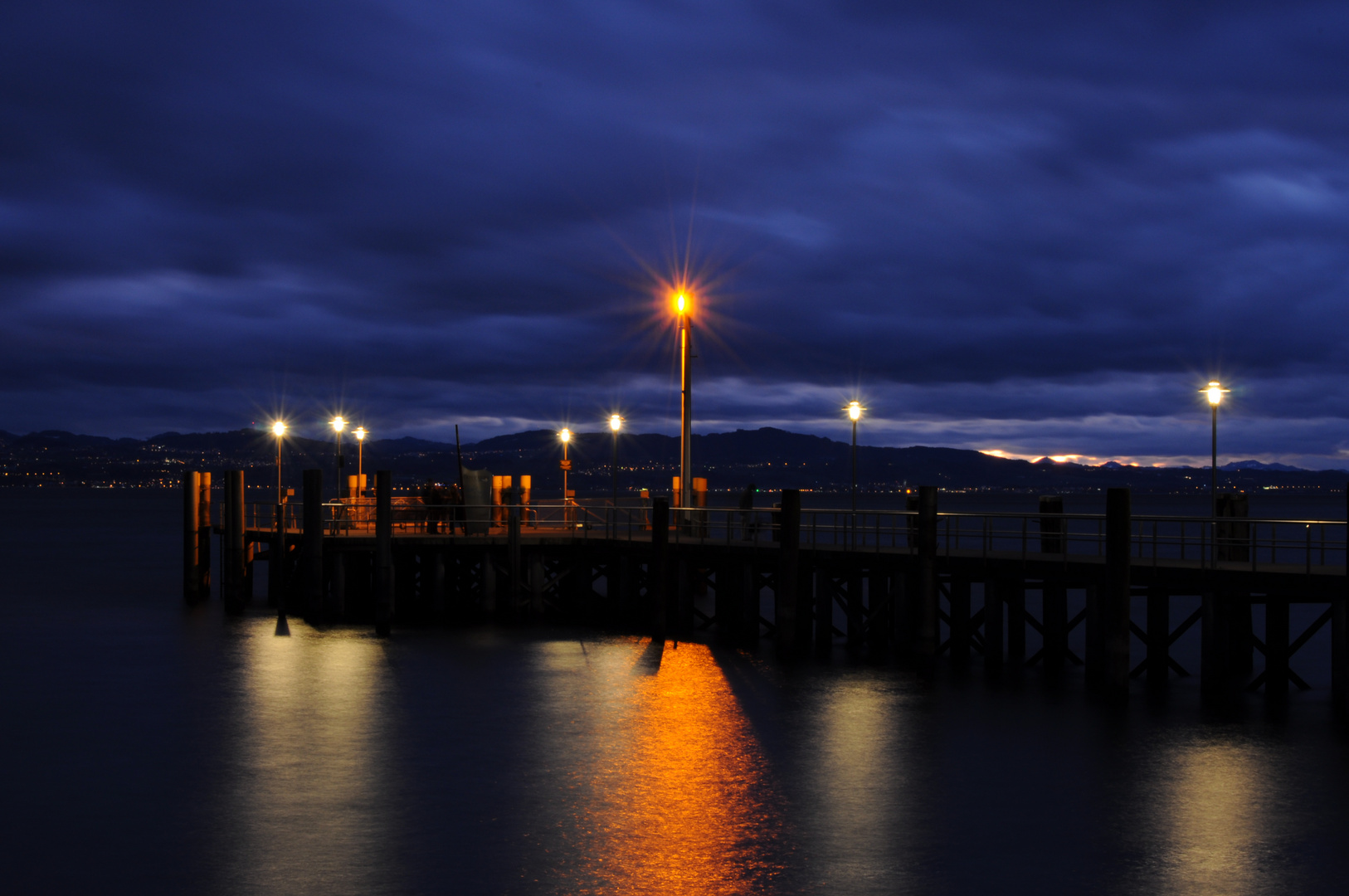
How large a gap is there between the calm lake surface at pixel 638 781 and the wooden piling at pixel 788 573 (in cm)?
104

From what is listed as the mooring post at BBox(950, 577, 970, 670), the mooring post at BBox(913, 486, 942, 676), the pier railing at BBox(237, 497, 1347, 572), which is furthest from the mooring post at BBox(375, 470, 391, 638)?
the mooring post at BBox(950, 577, 970, 670)

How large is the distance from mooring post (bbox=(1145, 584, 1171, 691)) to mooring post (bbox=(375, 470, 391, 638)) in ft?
61.4

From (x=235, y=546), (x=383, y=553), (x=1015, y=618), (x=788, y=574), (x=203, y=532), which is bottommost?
(x=1015, y=618)

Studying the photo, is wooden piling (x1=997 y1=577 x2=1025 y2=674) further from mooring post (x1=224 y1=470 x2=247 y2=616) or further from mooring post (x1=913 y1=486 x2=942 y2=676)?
mooring post (x1=224 y1=470 x2=247 y2=616)

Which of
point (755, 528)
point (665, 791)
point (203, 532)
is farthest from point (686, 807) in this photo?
point (203, 532)

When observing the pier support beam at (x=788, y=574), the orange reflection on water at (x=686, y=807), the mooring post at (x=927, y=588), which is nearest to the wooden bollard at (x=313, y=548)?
the orange reflection on water at (x=686, y=807)

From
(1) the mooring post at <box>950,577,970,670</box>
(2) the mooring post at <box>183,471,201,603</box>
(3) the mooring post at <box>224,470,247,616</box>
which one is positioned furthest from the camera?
(2) the mooring post at <box>183,471,201,603</box>

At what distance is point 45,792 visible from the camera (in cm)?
1995

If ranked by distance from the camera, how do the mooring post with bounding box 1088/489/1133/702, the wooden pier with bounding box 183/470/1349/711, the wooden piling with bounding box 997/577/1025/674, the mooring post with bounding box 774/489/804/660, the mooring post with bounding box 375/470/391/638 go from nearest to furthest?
the mooring post with bounding box 1088/489/1133/702, the wooden pier with bounding box 183/470/1349/711, the wooden piling with bounding box 997/577/1025/674, the mooring post with bounding box 774/489/804/660, the mooring post with bounding box 375/470/391/638

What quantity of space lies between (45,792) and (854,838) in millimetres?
12776

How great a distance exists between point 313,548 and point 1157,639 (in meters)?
22.9

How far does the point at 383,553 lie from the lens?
34062mm

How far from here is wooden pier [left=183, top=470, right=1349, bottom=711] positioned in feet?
82.9

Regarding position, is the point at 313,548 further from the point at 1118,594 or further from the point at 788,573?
the point at 1118,594
